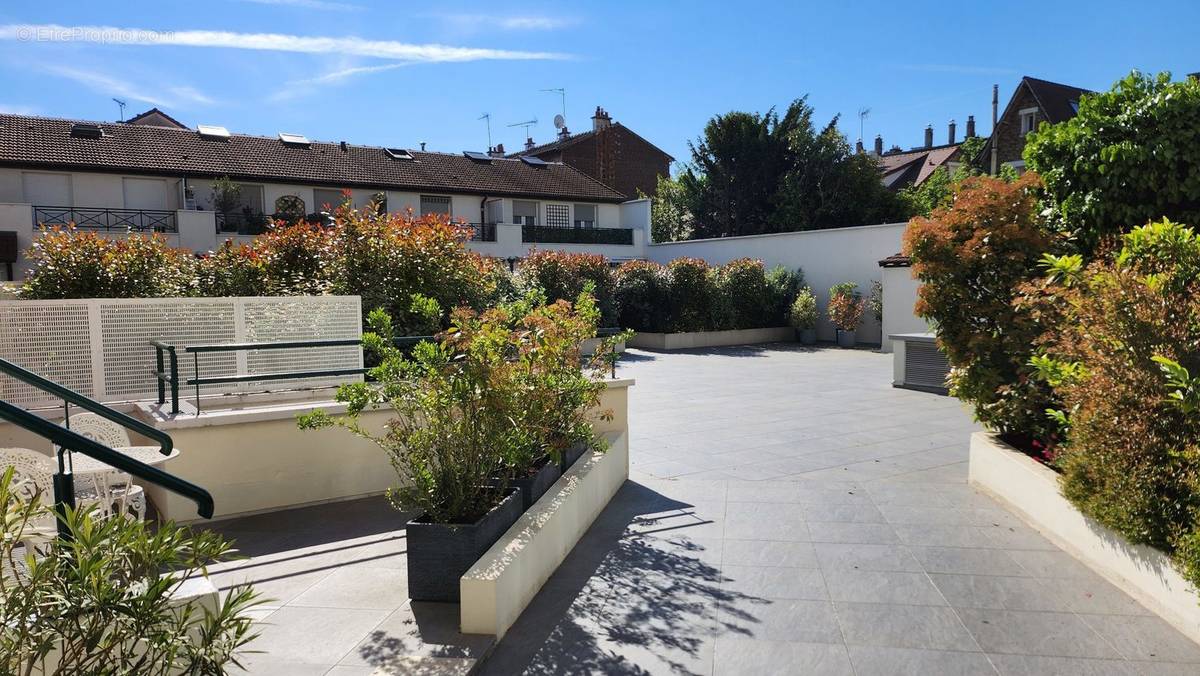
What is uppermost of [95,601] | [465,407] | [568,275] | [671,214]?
[671,214]

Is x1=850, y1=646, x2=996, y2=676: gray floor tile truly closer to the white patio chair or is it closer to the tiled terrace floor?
the tiled terrace floor

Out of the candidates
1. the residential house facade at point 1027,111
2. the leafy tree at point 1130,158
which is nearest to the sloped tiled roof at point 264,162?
the residential house facade at point 1027,111

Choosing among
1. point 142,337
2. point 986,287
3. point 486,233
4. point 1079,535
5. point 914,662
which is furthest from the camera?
point 486,233

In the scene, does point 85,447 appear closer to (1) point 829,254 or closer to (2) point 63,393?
(2) point 63,393

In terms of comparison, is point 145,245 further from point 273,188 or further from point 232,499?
point 273,188

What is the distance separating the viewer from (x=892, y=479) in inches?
290

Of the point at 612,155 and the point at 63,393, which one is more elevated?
the point at 612,155

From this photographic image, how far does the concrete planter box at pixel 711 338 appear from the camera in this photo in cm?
2191

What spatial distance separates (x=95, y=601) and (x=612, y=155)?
42699 mm

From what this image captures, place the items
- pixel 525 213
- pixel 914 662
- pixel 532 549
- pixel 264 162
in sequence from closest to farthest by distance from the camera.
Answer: pixel 914 662 < pixel 532 549 < pixel 264 162 < pixel 525 213

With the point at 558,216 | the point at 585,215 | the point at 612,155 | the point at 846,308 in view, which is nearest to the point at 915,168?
the point at 612,155

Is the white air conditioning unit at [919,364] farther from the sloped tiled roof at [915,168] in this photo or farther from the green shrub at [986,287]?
the sloped tiled roof at [915,168]

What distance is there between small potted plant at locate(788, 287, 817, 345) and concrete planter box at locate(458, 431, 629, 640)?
1720 centimetres

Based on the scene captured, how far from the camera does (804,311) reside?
2266cm
